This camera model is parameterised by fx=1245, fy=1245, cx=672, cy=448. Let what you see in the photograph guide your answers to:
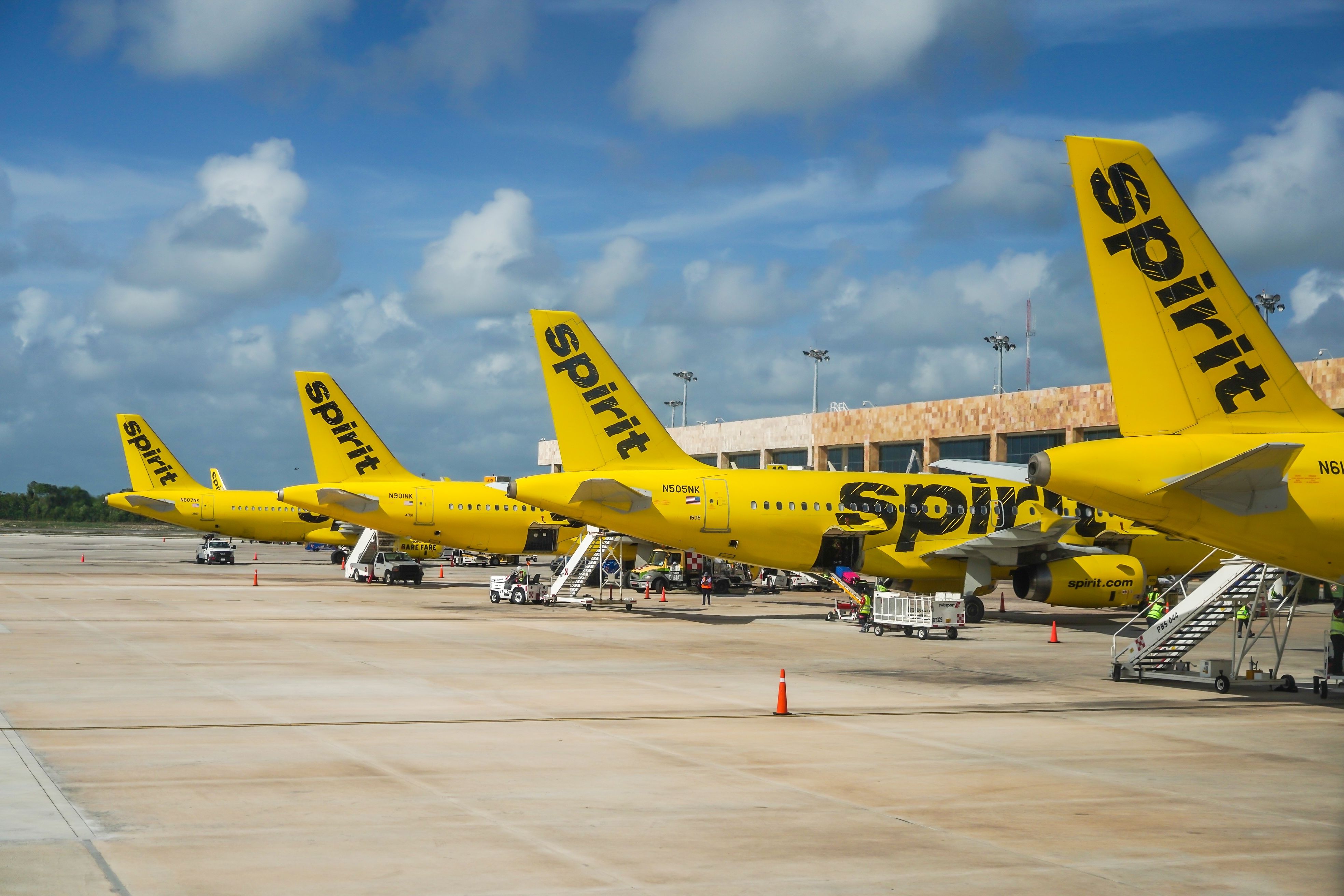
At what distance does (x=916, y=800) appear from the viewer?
12.5 metres

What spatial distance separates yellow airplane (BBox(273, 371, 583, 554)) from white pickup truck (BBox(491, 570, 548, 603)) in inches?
227

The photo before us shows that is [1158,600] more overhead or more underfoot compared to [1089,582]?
more underfoot

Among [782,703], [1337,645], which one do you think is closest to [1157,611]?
[1337,645]

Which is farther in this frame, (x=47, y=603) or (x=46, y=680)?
(x=47, y=603)

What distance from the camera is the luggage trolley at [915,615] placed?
32.6m

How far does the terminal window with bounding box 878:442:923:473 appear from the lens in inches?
3076

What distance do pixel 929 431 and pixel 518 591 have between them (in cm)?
3748

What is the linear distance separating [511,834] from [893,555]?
29.1 m

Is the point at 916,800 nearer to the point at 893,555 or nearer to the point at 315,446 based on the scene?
the point at 893,555

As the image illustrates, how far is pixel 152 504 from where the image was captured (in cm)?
7612

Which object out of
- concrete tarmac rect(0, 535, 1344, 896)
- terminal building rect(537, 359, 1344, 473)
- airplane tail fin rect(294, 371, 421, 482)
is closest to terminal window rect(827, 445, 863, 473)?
terminal building rect(537, 359, 1344, 473)

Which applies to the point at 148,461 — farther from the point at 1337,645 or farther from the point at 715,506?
the point at 1337,645

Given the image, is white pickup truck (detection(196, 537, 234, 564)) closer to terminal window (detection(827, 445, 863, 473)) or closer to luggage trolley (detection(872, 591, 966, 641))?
terminal window (detection(827, 445, 863, 473))

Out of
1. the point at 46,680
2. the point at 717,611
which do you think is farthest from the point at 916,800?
the point at 717,611
